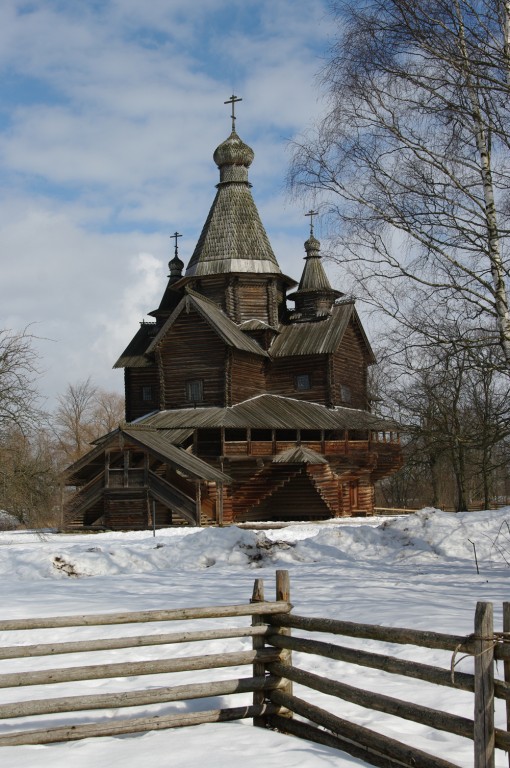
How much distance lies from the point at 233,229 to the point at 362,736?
33.3 meters

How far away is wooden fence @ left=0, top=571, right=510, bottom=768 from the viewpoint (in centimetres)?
518

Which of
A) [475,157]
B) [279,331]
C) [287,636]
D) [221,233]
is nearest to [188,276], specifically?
[221,233]

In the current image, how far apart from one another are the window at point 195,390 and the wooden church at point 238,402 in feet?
0.18

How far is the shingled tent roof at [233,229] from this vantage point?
121 ft

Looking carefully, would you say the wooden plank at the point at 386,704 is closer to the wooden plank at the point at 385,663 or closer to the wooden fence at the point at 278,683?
the wooden fence at the point at 278,683

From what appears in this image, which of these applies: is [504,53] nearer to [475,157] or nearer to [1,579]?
[475,157]

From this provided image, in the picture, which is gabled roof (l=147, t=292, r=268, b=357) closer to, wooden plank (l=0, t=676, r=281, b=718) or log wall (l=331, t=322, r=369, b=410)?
log wall (l=331, t=322, r=369, b=410)

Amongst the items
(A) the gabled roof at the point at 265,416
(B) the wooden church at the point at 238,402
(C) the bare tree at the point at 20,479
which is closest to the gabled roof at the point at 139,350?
(B) the wooden church at the point at 238,402

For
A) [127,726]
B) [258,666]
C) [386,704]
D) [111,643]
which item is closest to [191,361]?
[258,666]

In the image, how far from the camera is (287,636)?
729cm

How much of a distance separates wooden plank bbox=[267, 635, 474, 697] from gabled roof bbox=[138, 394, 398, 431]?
2442 centimetres

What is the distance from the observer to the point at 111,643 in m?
6.76

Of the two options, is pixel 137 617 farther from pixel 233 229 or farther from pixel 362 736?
pixel 233 229

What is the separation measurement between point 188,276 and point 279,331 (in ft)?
16.0
